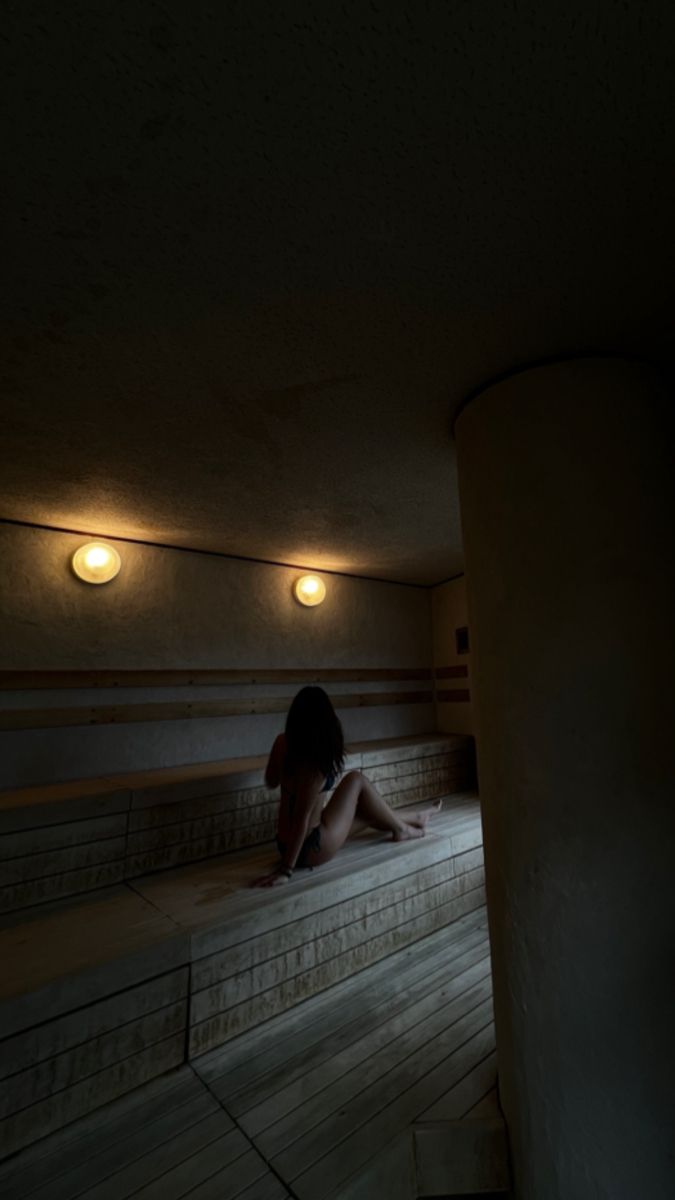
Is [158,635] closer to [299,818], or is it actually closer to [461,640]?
[299,818]

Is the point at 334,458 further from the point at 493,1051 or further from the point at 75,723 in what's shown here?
the point at 493,1051

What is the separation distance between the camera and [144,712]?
9.92 ft

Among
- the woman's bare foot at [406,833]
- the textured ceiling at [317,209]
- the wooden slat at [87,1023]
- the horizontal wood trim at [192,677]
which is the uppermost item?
the textured ceiling at [317,209]

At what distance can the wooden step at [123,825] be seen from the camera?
209cm

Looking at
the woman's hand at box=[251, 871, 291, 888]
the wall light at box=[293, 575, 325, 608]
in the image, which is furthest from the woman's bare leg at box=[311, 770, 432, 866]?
the wall light at box=[293, 575, 325, 608]

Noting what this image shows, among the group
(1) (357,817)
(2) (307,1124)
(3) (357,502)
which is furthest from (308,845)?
(3) (357,502)

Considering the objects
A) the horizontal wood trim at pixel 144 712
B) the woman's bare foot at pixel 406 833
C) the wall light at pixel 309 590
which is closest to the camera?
the horizontal wood trim at pixel 144 712

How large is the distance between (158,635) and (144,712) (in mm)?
516

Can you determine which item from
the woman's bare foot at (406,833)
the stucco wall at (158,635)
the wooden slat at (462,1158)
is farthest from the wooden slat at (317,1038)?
the stucco wall at (158,635)

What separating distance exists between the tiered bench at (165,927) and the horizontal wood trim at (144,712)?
1.30 ft

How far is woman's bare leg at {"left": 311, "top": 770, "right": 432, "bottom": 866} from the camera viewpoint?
2564mm

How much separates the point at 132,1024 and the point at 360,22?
269 cm

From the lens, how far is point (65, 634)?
2.85 meters

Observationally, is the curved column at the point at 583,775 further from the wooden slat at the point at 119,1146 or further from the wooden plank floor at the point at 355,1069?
the wooden slat at the point at 119,1146
